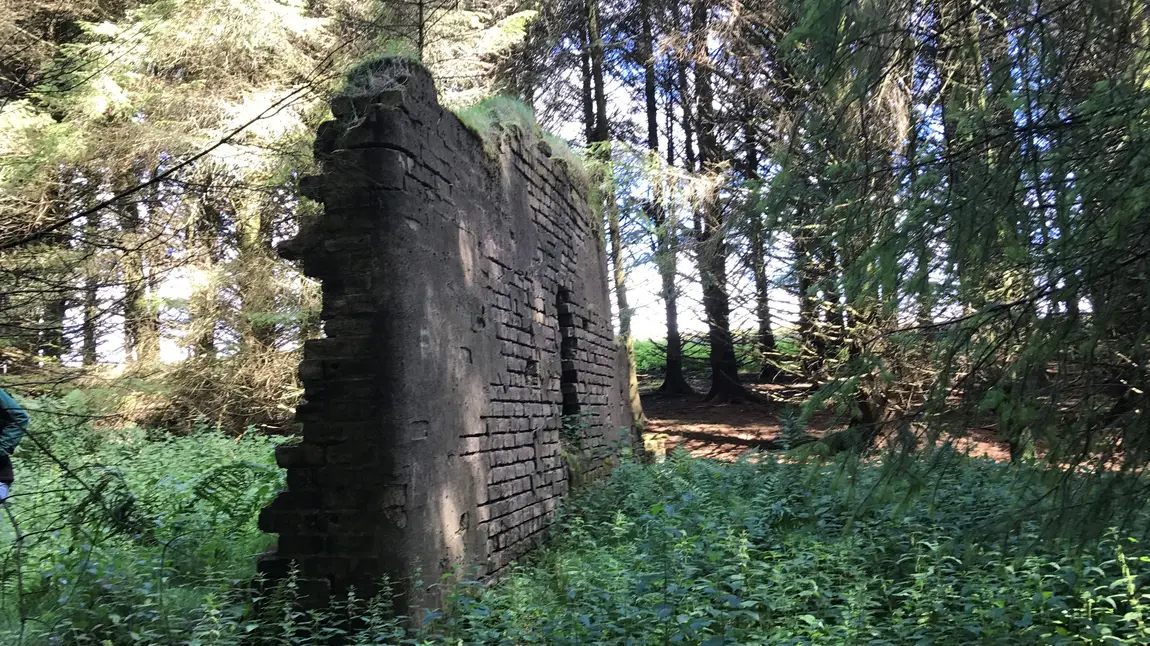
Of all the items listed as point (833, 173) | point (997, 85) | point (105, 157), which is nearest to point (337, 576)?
point (833, 173)

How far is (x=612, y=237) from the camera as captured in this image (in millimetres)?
16344

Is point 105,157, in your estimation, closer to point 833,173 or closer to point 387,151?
point 387,151

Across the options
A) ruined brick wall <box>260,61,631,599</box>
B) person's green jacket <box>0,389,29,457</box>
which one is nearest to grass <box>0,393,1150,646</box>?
person's green jacket <box>0,389,29,457</box>

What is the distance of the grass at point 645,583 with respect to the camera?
11.2ft

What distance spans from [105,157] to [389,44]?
6756 millimetres

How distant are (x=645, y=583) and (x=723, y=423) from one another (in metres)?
13.0

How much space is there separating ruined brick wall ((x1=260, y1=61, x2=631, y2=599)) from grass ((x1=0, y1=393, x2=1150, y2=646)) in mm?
331

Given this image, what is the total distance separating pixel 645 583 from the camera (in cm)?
413

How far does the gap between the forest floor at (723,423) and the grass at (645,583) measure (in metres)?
7.58

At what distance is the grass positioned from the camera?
134 inches

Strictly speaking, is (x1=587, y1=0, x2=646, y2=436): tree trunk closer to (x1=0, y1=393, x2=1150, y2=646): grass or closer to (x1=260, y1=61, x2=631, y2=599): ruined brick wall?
(x1=260, y1=61, x2=631, y2=599): ruined brick wall

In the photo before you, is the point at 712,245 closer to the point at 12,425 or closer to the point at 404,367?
the point at 404,367

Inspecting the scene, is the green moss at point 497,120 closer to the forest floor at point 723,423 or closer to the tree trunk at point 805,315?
the tree trunk at point 805,315

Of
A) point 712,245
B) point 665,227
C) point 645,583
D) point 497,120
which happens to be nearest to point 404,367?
point 645,583
